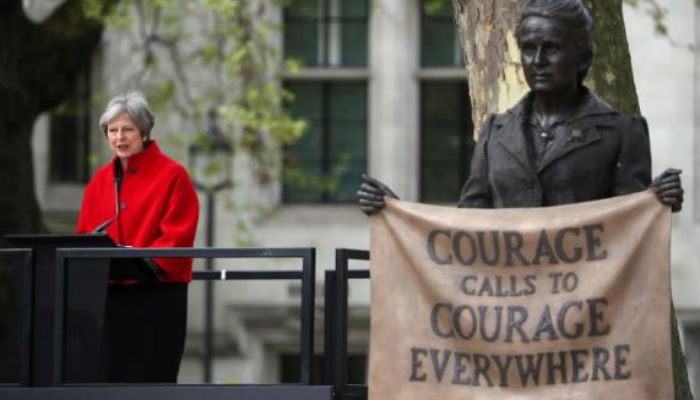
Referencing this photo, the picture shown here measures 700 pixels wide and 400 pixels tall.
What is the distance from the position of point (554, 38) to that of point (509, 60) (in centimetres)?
333

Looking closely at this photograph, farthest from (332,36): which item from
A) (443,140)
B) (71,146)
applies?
(71,146)

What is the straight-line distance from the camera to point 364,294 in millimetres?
24156

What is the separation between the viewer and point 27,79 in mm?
17875

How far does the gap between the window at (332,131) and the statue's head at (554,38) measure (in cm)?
1518

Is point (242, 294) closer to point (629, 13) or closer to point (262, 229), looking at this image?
point (262, 229)

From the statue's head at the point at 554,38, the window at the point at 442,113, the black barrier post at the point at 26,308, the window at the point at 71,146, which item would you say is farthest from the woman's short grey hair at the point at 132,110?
the window at the point at 71,146

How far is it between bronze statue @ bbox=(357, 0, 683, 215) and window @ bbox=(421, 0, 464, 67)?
1460 cm

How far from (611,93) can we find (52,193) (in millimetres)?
12756

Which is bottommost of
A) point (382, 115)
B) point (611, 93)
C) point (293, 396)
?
point (293, 396)

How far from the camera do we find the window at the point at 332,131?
2427cm

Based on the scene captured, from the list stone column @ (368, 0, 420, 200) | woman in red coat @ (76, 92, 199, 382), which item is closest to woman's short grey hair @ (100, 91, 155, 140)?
woman in red coat @ (76, 92, 199, 382)

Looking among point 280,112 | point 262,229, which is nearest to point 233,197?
point 262,229

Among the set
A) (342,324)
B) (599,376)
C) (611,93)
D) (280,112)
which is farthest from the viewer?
(280,112)

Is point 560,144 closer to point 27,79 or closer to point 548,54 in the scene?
point 548,54
